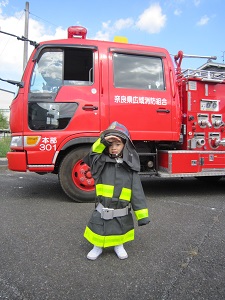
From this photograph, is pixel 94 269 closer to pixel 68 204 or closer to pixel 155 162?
pixel 68 204

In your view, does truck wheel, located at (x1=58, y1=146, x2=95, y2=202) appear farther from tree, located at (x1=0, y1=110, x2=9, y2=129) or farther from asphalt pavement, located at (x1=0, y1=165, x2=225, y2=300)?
tree, located at (x1=0, y1=110, x2=9, y2=129)

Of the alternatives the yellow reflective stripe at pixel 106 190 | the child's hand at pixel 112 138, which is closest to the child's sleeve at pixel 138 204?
the yellow reflective stripe at pixel 106 190

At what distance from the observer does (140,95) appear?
15.5 feet

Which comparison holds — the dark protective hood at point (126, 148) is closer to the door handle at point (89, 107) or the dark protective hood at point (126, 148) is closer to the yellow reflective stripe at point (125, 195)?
the yellow reflective stripe at point (125, 195)

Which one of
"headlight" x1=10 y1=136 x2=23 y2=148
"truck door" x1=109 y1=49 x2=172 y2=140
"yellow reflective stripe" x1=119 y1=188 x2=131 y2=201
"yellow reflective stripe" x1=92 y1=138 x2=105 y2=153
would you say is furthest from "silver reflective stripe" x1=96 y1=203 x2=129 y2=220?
"headlight" x1=10 y1=136 x2=23 y2=148

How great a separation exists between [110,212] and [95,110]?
224cm

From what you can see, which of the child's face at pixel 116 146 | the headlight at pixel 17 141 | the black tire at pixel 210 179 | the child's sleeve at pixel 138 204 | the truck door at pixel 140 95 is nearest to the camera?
the child's sleeve at pixel 138 204

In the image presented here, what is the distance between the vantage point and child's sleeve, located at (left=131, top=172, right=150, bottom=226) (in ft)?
8.57

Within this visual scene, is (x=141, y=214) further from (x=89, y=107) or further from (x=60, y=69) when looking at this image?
(x=60, y=69)

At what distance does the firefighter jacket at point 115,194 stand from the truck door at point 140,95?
1.91m

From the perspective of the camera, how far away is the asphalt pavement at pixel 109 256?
2.14m

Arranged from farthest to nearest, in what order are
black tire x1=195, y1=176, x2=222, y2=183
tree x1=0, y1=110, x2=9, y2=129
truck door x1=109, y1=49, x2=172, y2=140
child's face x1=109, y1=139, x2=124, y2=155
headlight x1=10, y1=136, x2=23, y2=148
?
tree x1=0, y1=110, x2=9, y2=129
black tire x1=195, y1=176, x2=222, y2=183
truck door x1=109, y1=49, x2=172, y2=140
headlight x1=10, y1=136, x2=23, y2=148
child's face x1=109, y1=139, x2=124, y2=155

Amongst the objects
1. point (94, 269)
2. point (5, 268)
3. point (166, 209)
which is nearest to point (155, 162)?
point (166, 209)

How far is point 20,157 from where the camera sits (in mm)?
4395
